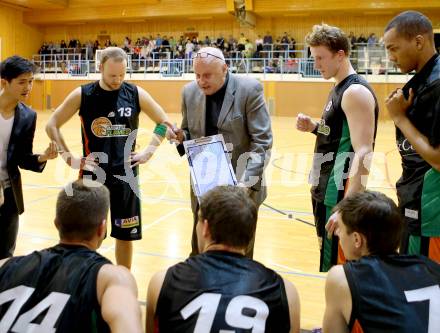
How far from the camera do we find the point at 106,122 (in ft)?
12.7

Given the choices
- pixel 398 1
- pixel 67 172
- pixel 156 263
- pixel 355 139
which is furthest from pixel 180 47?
pixel 355 139

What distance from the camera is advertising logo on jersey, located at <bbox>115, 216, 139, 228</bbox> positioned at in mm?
3941

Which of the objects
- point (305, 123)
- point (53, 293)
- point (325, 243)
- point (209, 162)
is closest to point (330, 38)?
point (305, 123)

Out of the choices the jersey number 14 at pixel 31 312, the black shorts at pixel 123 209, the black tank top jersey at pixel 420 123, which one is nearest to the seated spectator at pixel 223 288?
the jersey number 14 at pixel 31 312

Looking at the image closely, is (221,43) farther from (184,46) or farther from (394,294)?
(394,294)

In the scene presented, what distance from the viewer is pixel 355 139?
286 centimetres

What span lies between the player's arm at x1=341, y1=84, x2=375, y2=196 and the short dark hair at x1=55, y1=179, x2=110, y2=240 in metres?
1.49

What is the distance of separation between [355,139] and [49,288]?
1.90m

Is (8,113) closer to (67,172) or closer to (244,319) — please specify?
(244,319)

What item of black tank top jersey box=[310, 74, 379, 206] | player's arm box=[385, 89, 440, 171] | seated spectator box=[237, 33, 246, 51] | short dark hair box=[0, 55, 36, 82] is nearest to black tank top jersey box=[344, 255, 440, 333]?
player's arm box=[385, 89, 440, 171]

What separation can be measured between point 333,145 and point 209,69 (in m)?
0.96

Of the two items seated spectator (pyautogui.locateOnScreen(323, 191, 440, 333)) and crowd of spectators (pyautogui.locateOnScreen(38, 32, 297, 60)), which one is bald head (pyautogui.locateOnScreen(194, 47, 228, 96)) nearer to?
seated spectator (pyautogui.locateOnScreen(323, 191, 440, 333))

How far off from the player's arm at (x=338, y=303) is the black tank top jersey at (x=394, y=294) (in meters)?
0.03

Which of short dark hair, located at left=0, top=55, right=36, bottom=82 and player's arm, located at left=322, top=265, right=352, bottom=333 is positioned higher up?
short dark hair, located at left=0, top=55, right=36, bottom=82
